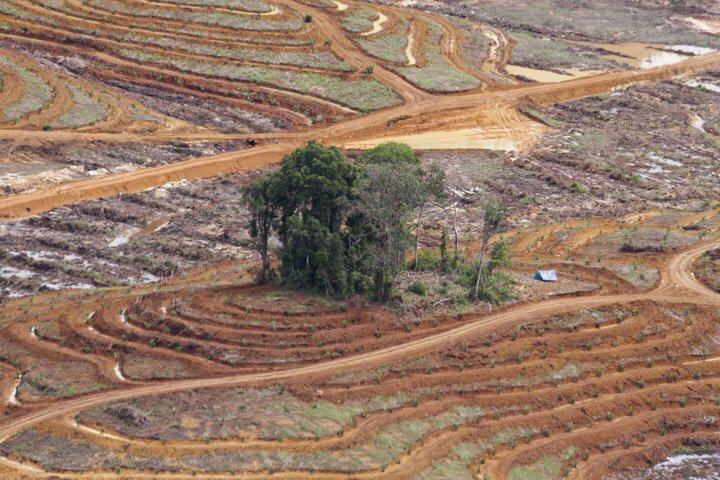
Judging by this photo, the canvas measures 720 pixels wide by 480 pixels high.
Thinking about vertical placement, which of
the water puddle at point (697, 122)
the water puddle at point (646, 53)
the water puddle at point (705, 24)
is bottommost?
the water puddle at point (697, 122)

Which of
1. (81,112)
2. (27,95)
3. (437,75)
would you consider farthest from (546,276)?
(27,95)

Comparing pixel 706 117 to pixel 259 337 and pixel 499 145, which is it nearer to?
pixel 499 145

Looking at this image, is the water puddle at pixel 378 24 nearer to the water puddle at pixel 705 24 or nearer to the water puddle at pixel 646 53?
the water puddle at pixel 646 53

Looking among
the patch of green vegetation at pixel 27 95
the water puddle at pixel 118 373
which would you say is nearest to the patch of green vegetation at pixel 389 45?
the patch of green vegetation at pixel 27 95

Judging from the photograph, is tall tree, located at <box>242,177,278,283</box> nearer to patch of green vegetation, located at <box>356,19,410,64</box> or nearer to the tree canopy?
the tree canopy

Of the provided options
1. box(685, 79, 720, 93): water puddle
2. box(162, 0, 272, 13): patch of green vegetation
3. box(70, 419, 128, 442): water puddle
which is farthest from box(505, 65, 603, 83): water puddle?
box(70, 419, 128, 442): water puddle
